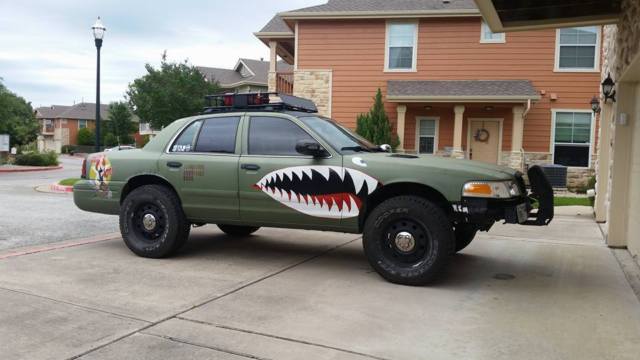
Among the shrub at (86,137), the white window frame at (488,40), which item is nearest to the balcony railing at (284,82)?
the white window frame at (488,40)

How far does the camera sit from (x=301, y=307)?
4.62 m

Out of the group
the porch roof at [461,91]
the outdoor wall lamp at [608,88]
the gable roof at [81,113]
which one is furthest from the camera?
the gable roof at [81,113]

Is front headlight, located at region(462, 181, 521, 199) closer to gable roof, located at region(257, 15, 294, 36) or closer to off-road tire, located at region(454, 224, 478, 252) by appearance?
off-road tire, located at region(454, 224, 478, 252)

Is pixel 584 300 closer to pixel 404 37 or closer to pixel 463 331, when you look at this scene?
pixel 463 331

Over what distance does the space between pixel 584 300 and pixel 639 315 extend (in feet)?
1.65

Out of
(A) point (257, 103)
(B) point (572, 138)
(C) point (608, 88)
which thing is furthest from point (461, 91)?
(A) point (257, 103)

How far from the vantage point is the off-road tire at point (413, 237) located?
514 cm

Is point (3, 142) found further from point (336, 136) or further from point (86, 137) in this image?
point (86, 137)

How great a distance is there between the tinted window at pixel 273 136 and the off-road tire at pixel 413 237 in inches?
48.5

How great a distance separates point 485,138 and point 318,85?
19.1 ft

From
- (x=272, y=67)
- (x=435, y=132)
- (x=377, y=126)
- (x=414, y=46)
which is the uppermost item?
(x=414, y=46)

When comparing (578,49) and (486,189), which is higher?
(578,49)

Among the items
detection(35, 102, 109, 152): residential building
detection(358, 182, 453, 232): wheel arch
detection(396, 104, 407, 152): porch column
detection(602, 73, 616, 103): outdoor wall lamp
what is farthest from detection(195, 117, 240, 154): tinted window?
detection(35, 102, 109, 152): residential building

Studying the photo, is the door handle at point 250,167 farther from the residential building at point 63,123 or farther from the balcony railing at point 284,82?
the residential building at point 63,123
